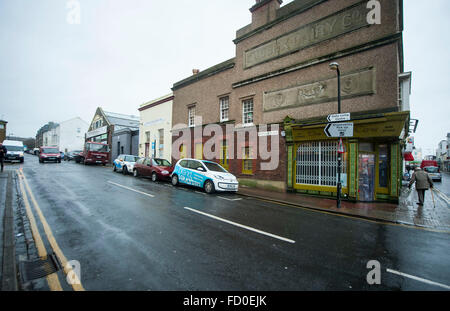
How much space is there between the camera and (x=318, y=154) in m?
11.3

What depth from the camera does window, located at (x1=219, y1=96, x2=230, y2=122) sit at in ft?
52.5

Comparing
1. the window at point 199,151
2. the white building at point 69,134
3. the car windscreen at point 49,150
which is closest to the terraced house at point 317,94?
the window at point 199,151

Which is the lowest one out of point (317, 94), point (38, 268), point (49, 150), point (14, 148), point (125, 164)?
point (38, 268)

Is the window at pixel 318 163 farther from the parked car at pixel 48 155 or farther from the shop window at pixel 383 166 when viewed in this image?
the parked car at pixel 48 155

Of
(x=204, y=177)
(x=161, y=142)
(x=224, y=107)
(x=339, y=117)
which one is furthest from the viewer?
(x=161, y=142)

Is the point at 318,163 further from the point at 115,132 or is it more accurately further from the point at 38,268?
the point at 115,132

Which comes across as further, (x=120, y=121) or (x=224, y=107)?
(x=120, y=121)

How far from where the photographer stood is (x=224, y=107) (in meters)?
16.3

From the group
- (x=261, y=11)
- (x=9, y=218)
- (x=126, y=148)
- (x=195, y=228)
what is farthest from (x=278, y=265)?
(x=126, y=148)

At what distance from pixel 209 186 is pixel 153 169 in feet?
18.2

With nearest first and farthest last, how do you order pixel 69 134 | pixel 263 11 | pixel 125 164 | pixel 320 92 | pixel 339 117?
1. pixel 339 117
2. pixel 320 92
3. pixel 263 11
4. pixel 125 164
5. pixel 69 134

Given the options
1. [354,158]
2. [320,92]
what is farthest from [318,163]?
[320,92]

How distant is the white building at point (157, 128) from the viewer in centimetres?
2127
